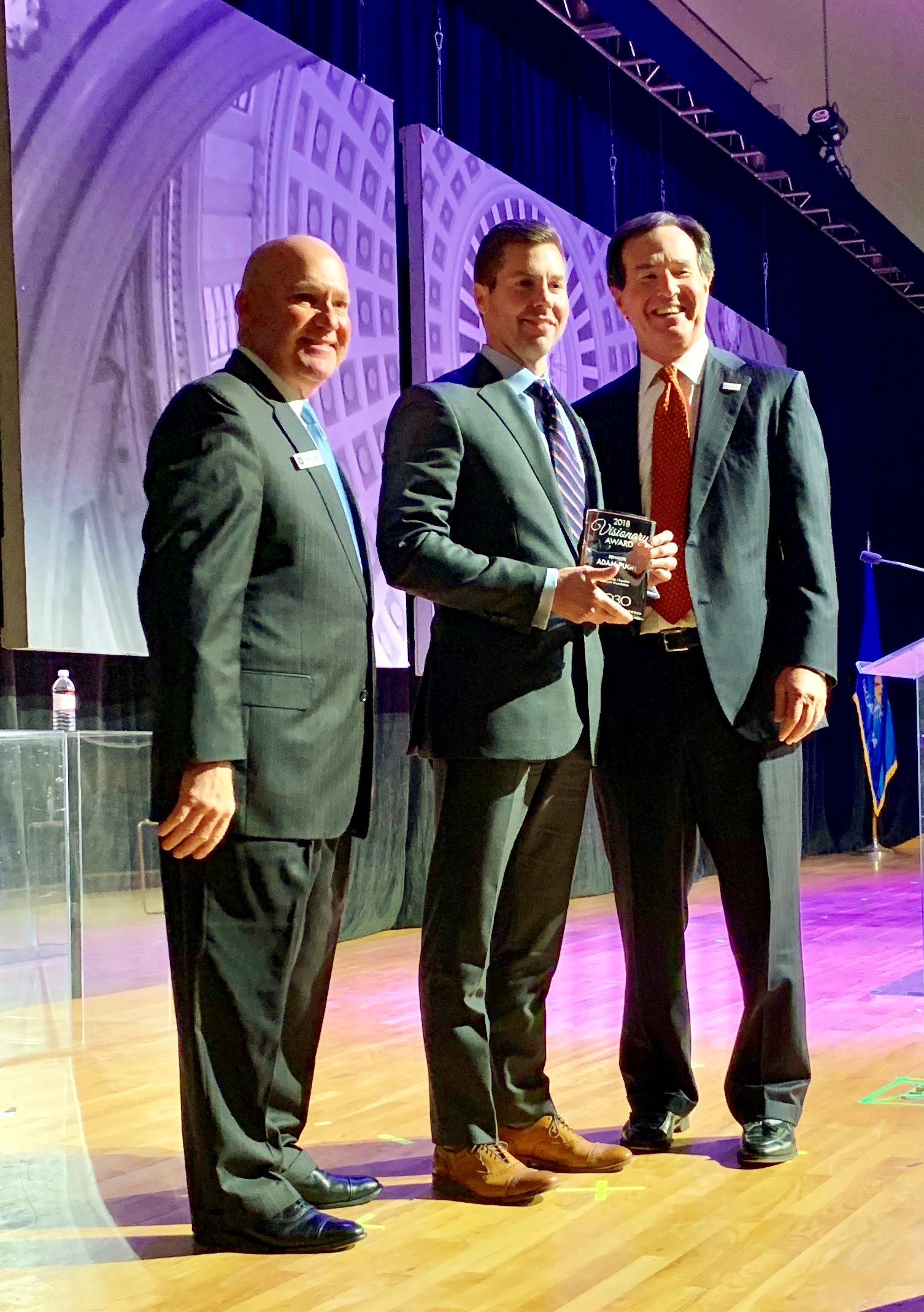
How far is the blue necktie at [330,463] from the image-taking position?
2238 mm

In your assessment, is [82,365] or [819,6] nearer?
[82,365]

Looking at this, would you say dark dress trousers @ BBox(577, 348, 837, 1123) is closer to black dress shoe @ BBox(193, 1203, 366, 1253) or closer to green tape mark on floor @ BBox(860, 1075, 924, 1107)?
green tape mark on floor @ BBox(860, 1075, 924, 1107)

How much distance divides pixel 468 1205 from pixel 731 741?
0.87 meters

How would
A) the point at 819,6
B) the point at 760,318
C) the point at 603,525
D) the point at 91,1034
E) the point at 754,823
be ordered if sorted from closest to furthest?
the point at 603,525 < the point at 754,823 < the point at 91,1034 < the point at 819,6 < the point at 760,318

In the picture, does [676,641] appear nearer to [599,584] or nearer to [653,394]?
[599,584]

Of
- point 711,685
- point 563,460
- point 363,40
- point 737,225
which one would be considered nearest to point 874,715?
point 737,225

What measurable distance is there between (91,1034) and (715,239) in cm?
682

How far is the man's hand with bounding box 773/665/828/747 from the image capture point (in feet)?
8.05

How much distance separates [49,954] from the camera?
12.9 ft

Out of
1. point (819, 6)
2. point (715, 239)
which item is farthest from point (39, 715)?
point (819, 6)

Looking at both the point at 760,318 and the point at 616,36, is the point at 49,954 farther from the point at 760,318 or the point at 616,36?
the point at 760,318

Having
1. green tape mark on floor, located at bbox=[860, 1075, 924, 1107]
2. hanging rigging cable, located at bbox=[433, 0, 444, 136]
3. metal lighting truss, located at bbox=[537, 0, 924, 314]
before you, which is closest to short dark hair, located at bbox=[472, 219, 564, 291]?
green tape mark on floor, located at bbox=[860, 1075, 924, 1107]

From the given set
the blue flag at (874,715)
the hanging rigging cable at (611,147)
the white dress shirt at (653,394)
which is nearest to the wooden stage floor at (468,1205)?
the white dress shirt at (653,394)

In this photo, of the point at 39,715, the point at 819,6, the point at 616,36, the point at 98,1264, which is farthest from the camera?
the point at 819,6
